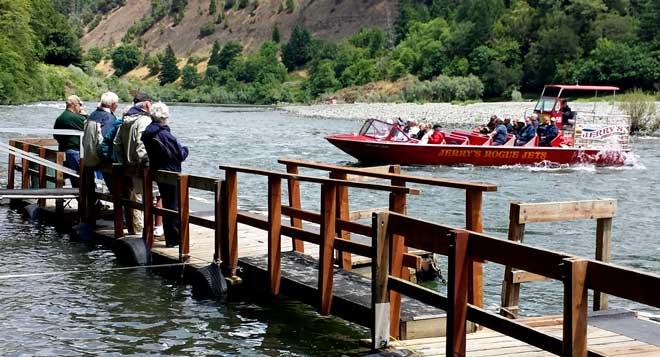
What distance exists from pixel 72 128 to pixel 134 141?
3.81m

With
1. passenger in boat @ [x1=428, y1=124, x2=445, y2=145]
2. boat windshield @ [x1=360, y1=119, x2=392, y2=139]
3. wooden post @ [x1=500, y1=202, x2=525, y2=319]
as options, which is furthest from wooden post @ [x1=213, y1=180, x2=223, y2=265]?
passenger in boat @ [x1=428, y1=124, x2=445, y2=145]

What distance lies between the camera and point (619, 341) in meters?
7.93

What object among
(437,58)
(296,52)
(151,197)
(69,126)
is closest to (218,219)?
(151,197)

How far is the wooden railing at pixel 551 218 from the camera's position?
899cm

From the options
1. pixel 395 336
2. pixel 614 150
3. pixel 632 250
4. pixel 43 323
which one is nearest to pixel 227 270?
pixel 43 323

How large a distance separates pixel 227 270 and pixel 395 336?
3400 millimetres

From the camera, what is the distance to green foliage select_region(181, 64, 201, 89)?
18912cm

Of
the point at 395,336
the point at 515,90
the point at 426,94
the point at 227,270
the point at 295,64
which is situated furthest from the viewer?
the point at 295,64

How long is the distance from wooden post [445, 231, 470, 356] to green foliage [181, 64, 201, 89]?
601ft

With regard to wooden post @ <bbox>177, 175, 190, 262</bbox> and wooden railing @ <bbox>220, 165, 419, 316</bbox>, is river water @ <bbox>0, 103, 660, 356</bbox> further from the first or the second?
wooden railing @ <bbox>220, 165, 419, 316</bbox>

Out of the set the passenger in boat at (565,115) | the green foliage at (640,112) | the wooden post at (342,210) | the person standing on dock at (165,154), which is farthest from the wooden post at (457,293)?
the green foliage at (640,112)

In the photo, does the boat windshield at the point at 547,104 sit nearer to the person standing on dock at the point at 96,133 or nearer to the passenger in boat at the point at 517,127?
the passenger in boat at the point at 517,127

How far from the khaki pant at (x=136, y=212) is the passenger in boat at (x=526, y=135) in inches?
872

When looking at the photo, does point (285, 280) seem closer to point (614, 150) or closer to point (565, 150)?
point (565, 150)
